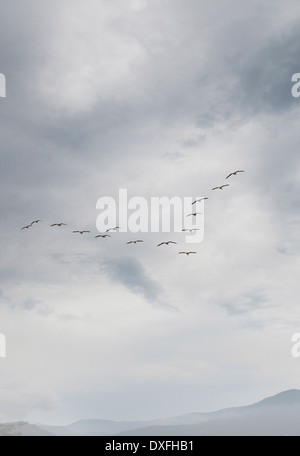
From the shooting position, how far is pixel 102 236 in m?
130
